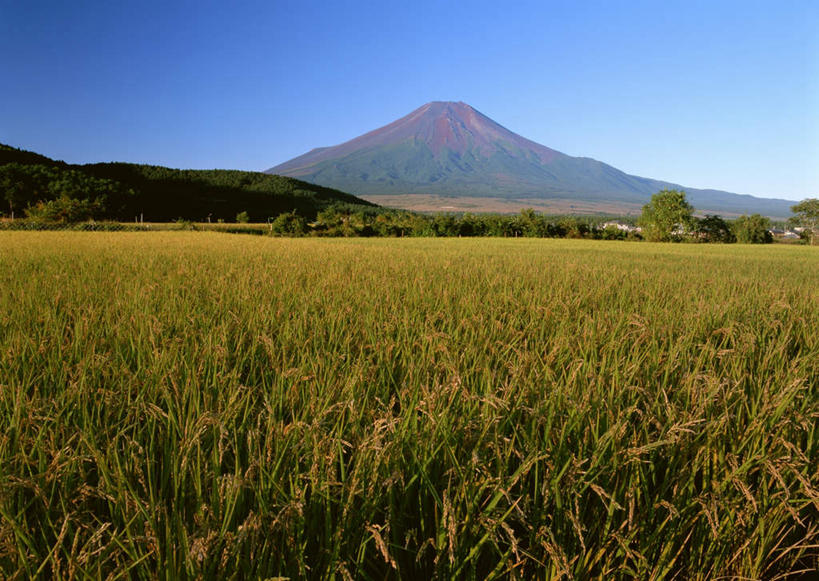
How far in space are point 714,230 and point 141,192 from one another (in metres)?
81.7

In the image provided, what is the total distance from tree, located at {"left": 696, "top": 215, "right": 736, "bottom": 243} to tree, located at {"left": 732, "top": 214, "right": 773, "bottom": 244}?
4.74ft

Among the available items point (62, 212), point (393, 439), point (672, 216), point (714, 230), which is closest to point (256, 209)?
point (62, 212)

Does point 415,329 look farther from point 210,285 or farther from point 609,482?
point 210,285

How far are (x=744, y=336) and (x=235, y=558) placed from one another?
9.49ft

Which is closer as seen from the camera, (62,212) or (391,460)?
(391,460)

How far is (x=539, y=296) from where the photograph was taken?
4258 millimetres

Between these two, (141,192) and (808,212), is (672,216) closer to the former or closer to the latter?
(808,212)

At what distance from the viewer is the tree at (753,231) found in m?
58.7

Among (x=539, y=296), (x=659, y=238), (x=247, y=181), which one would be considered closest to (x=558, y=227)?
(x=659, y=238)

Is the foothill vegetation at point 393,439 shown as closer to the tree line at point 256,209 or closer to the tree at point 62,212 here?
the tree line at point 256,209

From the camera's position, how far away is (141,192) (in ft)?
207

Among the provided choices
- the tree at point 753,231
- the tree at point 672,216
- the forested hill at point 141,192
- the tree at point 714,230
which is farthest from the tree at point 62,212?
the tree at point 753,231

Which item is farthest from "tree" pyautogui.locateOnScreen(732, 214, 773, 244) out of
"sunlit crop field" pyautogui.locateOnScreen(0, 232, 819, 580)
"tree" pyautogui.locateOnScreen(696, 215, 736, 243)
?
"sunlit crop field" pyautogui.locateOnScreen(0, 232, 819, 580)

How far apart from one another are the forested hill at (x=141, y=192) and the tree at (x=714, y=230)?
5910 cm
